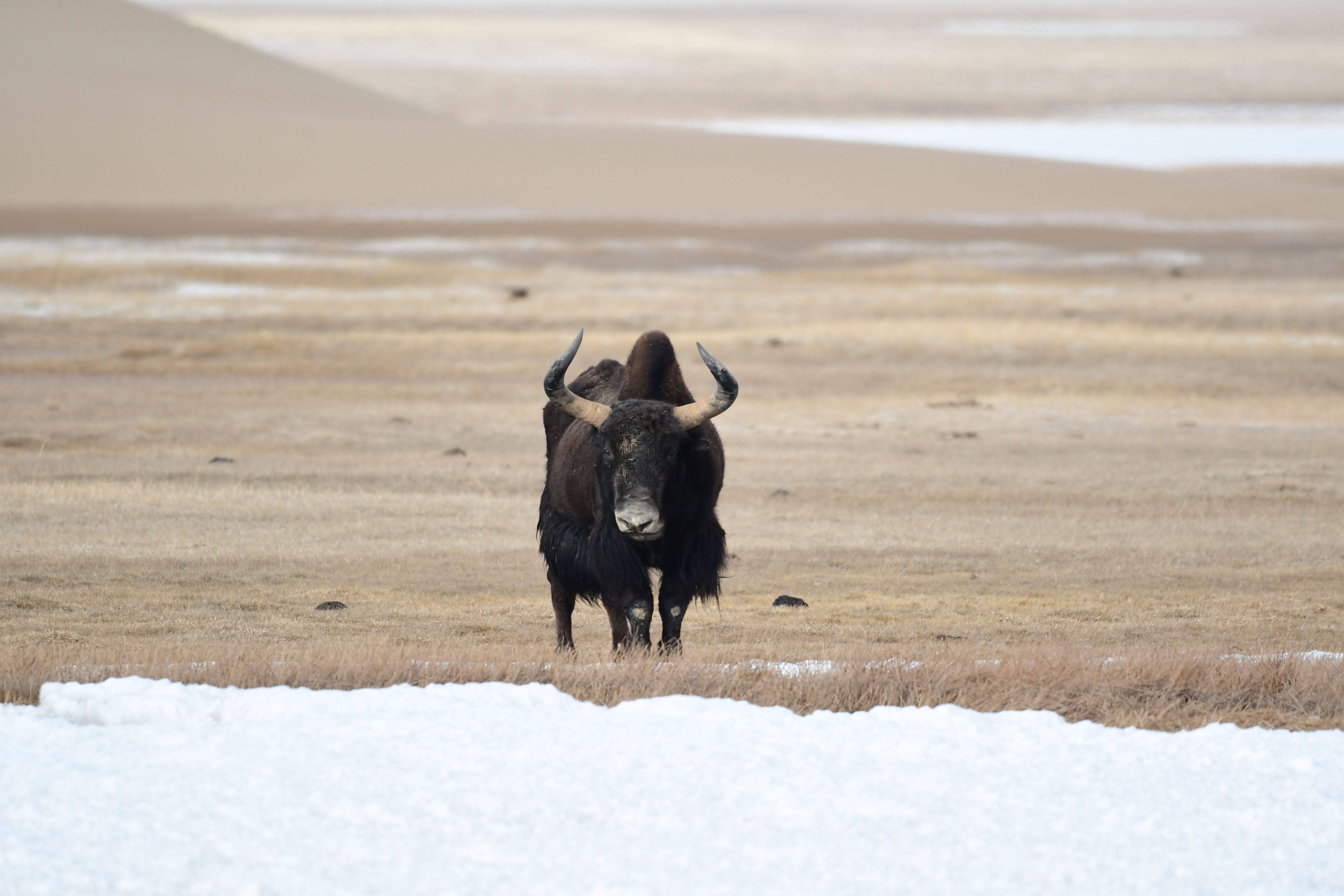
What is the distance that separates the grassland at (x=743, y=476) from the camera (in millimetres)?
12117

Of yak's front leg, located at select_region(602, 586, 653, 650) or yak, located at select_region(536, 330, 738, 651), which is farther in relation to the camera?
yak's front leg, located at select_region(602, 586, 653, 650)

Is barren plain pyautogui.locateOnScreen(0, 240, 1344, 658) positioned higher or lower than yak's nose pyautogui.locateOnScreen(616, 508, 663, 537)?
lower

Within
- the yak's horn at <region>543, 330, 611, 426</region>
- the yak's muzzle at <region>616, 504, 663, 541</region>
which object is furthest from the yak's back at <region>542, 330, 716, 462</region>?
the yak's muzzle at <region>616, 504, 663, 541</region>

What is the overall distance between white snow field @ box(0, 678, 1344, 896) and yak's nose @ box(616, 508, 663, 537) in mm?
1776

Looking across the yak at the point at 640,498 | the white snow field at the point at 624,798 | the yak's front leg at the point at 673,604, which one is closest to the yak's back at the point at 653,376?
the yak at the point at 640,498

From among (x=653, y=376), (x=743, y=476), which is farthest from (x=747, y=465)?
(x=653, y=376)

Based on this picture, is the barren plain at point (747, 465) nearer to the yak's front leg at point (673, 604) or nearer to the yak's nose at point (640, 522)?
the yak's front leg at point (673, 604)

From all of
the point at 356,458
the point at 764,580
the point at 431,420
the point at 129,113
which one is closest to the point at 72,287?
the point at 431,420

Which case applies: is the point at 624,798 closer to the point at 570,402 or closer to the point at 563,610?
the point at 570,402

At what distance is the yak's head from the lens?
9703 mm

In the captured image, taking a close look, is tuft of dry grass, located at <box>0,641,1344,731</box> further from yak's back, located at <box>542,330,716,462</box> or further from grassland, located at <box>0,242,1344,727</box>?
yak's back, located at <box>542,330,716,462</box>

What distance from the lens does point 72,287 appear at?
4791 cm

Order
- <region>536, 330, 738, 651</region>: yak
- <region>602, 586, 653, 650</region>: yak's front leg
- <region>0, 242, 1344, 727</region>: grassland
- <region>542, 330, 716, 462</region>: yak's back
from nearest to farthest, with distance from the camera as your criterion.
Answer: <region>536, 330, 738, 651</region>: yak
<region>602, 586, 653, 650</region>: yak's front leg
<region>542, 330, 716, 462</region>: yak's back
<region>0, 242, 1344, 727</region>: grassland

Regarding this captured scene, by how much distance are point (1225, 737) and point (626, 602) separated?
12.9 feet
